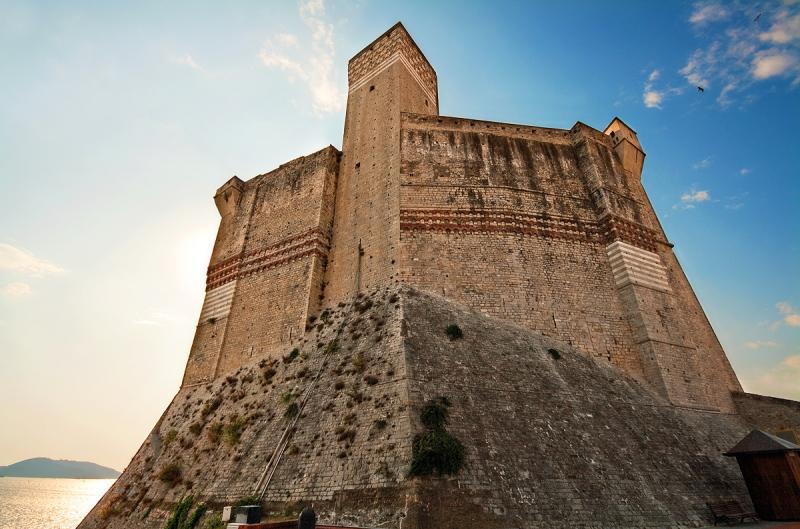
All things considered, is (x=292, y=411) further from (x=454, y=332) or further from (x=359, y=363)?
(x=454, y=332)

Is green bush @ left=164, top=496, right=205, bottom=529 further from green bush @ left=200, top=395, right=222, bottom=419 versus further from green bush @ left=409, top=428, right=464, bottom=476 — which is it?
green bush @ left=409, top=428, right=464, bottom=476

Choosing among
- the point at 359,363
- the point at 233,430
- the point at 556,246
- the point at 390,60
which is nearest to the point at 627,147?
the point at 556,246

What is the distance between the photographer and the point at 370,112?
20.1 metres

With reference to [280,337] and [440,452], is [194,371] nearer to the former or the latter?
[280,337]

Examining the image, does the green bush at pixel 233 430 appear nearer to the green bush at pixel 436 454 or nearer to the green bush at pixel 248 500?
the green bush at pixel 248 500

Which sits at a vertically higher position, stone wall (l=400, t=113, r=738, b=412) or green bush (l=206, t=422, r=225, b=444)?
stone wall (l=400, t=113, r=738, b=412)

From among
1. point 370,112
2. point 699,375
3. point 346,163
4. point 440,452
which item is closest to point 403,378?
point 440,452

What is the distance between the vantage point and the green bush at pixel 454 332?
12.2m

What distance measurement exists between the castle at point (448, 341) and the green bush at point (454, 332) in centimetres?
20

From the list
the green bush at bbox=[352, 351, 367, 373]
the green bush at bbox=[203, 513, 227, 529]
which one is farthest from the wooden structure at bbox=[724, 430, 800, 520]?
the green bush at bbox=[203, 513, 227, 529]

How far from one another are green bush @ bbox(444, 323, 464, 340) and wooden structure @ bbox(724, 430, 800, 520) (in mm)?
7294

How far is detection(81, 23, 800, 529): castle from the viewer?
29.1 ft

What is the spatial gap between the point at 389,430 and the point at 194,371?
12223 mm

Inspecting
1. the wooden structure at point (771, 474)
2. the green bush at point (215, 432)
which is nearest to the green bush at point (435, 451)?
the wooden structure at point (771, 474)
